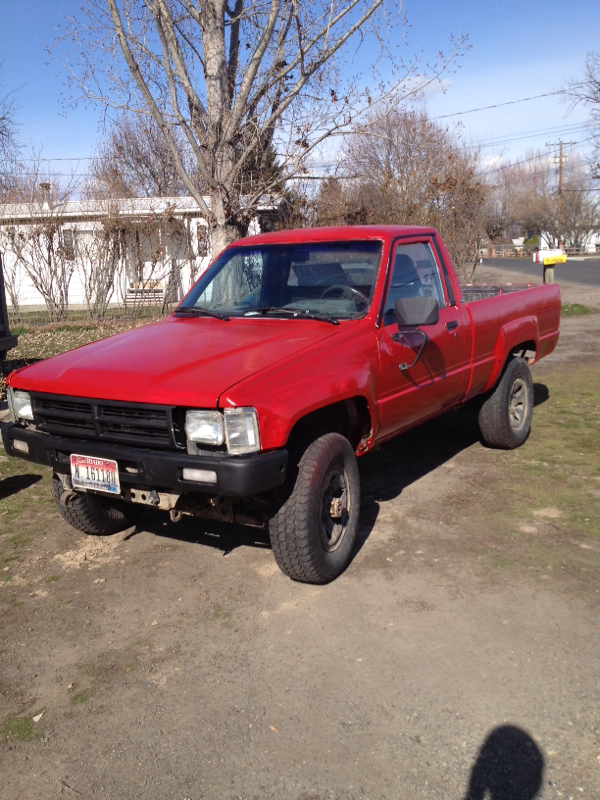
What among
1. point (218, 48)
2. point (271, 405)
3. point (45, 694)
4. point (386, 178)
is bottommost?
point (45, 694)

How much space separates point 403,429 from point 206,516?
1610 millimetres

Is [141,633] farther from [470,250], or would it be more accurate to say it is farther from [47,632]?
[470,250]

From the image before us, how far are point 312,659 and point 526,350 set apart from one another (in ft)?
14.4

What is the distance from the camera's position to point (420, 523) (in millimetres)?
4844

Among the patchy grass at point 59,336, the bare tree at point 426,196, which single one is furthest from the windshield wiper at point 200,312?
the bare tree at point 426,196

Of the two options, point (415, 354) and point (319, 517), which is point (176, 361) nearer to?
point (319, 517)

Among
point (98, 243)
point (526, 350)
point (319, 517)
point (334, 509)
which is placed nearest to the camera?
point (319, 517)

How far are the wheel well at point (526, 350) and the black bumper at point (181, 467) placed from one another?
3669 millimetres

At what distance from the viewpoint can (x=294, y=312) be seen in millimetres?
4492

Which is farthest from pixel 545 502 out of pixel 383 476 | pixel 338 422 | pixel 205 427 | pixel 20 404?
pixel 20 404

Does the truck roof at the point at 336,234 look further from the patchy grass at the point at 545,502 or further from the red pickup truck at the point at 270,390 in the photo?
the patchy grass at the point at 545,502

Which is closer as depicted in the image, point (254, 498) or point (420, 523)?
point (254, 498)

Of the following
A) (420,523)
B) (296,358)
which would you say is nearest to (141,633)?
(296,358)

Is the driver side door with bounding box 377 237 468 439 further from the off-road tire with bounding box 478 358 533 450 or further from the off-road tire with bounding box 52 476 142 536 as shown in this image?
the off-road tire with bounding box 52 476 142 536
